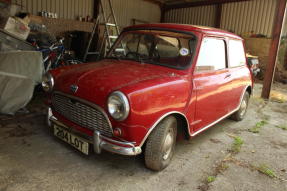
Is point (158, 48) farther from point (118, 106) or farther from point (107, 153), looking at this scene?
point (107, 153)

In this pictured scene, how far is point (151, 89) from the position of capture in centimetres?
214

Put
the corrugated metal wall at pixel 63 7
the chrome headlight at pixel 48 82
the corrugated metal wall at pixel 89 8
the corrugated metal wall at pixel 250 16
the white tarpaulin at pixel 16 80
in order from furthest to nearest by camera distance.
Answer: the corrugated metal wall at pixel 250 16 < the corrugated metal wall at pixel 89 8 < the corrugated metal wall at pixel 63 7 < the white tarpaulin at pixel 16 80 < the chrome headlight at pixel 48 82

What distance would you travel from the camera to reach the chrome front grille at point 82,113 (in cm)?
212

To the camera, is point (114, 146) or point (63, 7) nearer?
point (114, 146)

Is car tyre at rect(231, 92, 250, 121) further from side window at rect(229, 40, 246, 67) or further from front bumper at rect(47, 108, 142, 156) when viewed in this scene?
front bumper at rect(47, 108, 142, 156)

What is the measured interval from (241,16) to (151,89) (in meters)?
11.4

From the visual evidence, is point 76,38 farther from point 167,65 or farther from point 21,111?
point 167,65

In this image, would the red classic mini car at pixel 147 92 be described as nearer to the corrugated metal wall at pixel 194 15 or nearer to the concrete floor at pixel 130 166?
the concrete floor at pixel 130 166

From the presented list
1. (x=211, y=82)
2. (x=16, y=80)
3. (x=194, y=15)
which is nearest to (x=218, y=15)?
(x=194, y=15)

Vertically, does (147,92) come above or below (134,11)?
below

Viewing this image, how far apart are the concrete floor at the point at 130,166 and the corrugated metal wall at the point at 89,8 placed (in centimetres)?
578

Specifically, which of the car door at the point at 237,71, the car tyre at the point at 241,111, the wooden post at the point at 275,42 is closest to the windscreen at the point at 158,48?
the car door at the point at 237,71

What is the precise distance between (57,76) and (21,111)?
66.1 inches

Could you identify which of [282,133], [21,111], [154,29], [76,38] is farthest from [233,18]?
[21,111]
